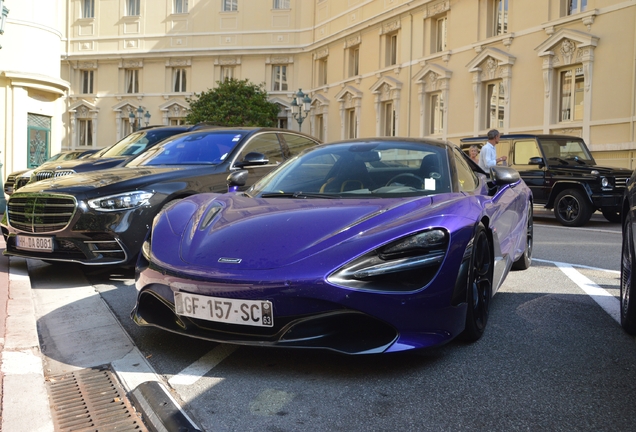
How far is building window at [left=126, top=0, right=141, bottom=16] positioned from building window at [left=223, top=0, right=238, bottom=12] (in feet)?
20.7


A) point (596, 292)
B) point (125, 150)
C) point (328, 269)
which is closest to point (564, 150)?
point (125, 150)

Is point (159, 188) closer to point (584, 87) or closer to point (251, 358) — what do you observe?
point (251, 358)

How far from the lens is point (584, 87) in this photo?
20969 millimetres

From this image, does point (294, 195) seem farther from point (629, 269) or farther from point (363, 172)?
point (629, 269)

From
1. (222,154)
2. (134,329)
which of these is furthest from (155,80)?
(134,329)

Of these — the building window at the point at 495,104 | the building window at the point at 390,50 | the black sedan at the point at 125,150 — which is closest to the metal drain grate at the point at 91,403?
the black sedan at the point at 125,150

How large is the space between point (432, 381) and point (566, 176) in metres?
11.4

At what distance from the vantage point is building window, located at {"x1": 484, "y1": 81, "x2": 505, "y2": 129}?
24.8 meters

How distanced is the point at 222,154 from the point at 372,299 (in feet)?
14.6

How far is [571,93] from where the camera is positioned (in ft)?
71.7

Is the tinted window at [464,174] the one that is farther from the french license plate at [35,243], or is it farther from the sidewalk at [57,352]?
the french license plate at [35,243]

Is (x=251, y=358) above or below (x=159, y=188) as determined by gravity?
below

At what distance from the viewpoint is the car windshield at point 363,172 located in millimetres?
4297

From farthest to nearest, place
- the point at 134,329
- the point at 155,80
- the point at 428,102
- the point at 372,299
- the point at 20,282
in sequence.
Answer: the point at 155,80 < the point at 428,102 < the point at 20,282 < the point at 134,329 < the point at 372,299
